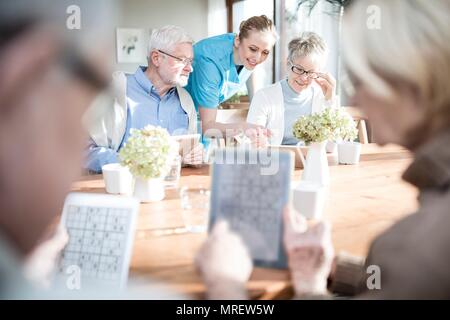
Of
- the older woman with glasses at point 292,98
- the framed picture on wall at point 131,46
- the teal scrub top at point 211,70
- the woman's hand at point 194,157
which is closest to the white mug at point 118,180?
the woman's hand at point 194,157

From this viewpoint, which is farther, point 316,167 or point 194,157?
point 194,157

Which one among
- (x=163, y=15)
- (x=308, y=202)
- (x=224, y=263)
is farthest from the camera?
(x=163, y=15)

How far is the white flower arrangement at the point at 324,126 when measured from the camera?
1246 mm

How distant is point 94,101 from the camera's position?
619mm

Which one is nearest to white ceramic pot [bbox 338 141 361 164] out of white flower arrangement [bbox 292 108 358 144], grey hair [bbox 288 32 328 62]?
white flower arrangement [bbox 292 108 358 144]

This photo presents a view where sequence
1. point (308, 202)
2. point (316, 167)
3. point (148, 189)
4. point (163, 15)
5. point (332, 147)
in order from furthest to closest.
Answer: point (163, 15), point (332, 147), point (316, 167), point (148, 189), point (308, 202)

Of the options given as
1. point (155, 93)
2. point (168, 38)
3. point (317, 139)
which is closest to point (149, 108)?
point (155, 93)

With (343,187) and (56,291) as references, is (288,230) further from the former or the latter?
(343,187)

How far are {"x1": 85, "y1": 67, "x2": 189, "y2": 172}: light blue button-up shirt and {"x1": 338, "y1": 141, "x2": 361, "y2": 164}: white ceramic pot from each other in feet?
2.12

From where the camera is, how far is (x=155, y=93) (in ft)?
5.85

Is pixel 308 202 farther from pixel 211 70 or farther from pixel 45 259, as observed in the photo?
pixel 211 70

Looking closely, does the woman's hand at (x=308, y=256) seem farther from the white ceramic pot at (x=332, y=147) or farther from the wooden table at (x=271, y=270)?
the white ceramic pot at (x=332, y=147)

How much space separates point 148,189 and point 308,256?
0.52m
